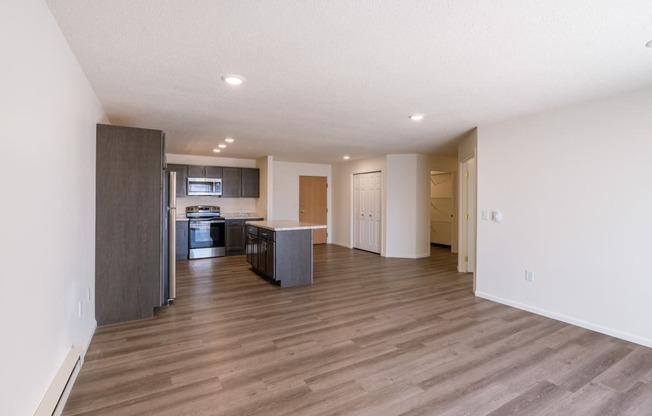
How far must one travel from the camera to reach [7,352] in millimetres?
1321

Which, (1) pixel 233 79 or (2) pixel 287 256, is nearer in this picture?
(1) pixel 233 79

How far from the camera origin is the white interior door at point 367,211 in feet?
25.0

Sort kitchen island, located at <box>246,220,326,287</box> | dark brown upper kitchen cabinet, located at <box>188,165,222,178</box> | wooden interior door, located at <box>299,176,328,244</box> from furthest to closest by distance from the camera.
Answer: wooden interior door, located at <box>299,176,328,244</box>, dark brown upper kitchen cabinet, located at <box>188,165,222,178</box>, kitchen island, located at <box>246,220,326,287</box>

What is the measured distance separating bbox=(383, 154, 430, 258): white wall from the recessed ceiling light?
4840 mm

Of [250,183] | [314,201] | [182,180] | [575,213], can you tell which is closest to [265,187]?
[250,183]

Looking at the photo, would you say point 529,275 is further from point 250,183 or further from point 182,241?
point 182,241

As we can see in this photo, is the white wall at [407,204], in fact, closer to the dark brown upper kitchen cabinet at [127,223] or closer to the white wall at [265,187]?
the white wall at [265,187]

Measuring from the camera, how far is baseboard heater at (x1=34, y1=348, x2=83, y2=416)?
166cm

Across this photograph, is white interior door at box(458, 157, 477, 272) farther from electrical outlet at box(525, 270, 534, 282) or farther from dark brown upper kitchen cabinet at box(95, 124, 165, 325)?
dark brown upper kitchen cabinet at box(95, 124, 165, 325)

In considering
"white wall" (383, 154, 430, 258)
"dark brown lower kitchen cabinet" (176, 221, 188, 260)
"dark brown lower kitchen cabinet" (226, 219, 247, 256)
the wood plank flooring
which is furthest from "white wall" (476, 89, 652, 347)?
"dark brown lower kitchen cabinet" (176, 221, 188, 260)

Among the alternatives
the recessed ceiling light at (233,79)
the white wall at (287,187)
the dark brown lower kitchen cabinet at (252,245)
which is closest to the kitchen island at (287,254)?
the dark brown lower kitchen cabinet at (252,245)

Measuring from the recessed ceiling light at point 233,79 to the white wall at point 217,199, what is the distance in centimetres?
481

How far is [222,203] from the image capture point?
7621mm

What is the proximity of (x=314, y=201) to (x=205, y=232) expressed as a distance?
3145mm
